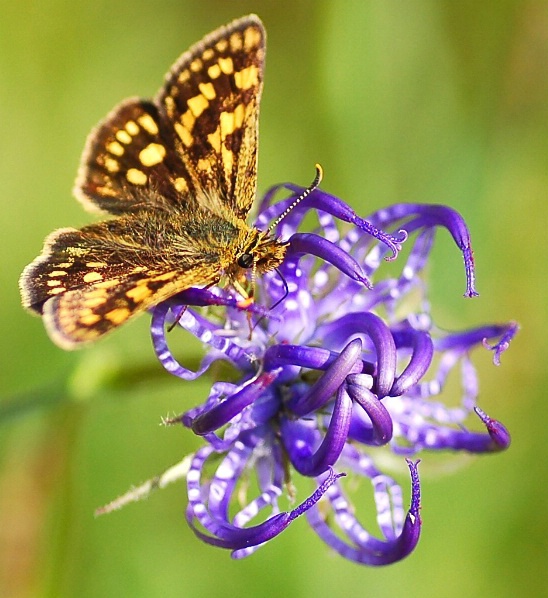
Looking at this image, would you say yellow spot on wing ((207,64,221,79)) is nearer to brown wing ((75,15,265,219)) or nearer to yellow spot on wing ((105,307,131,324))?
brown wing ((75,15,265,219))

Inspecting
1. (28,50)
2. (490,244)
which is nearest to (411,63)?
(490,244)

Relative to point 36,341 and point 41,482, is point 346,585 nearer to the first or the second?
point 41,482

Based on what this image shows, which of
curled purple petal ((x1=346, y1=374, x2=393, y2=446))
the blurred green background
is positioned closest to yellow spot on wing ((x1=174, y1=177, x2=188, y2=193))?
curled purple petal ((x1=346, y1=374, x2=393, y2=446))

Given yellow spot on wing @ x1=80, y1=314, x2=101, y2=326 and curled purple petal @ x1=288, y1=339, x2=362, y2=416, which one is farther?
curled purple petal @ x1=288, y1=339, x2=362, y2=416

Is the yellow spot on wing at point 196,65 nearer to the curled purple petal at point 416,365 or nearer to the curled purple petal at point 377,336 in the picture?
the curled purple petal at point 377,336

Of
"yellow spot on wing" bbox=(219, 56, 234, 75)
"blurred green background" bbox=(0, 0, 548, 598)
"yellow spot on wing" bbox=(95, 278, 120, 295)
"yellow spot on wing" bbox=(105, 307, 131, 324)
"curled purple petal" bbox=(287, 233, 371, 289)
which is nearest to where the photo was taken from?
"yellow spot on wing" bbox=(105, 307, 131, 324)

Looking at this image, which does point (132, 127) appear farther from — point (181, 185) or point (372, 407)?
point (372, 407)

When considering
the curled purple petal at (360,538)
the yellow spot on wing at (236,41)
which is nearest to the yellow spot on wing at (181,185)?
the yellow spot on wing at (236,41)
